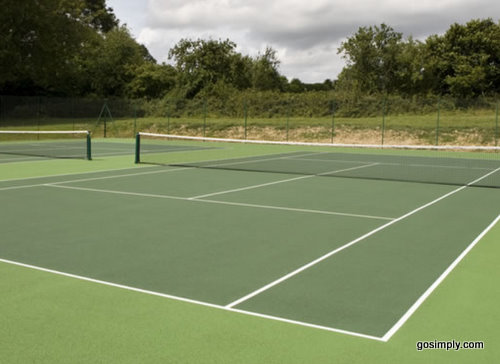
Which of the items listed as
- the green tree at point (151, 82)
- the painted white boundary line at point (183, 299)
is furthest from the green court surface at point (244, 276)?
the green tree at point (151, 82)

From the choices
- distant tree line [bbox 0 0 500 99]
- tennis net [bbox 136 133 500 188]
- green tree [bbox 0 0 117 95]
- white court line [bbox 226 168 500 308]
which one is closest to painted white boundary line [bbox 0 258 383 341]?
white court line [bbox 226 168 500 308]

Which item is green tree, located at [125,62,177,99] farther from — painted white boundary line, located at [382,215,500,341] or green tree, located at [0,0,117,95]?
painted white boundary line, located at [382,215,500,341]

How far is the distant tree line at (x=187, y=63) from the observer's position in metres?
49.4

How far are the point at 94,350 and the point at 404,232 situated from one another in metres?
5.19

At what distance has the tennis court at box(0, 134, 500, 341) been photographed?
5.11 meters

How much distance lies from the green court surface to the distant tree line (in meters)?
37.7

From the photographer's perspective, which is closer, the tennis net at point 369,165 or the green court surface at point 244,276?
the green court surface at point 244,276

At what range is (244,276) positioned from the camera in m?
5.74

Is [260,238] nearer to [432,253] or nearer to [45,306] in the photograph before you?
[432,253]

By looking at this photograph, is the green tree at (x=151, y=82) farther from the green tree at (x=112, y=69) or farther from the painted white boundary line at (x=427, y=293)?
the painted white boundary line at (x=427, y=293)

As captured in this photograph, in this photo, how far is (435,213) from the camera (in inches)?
377

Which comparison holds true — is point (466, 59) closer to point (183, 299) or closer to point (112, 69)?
point (112, 69)

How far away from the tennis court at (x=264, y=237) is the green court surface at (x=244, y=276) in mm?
29

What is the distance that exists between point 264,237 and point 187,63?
5028cm
